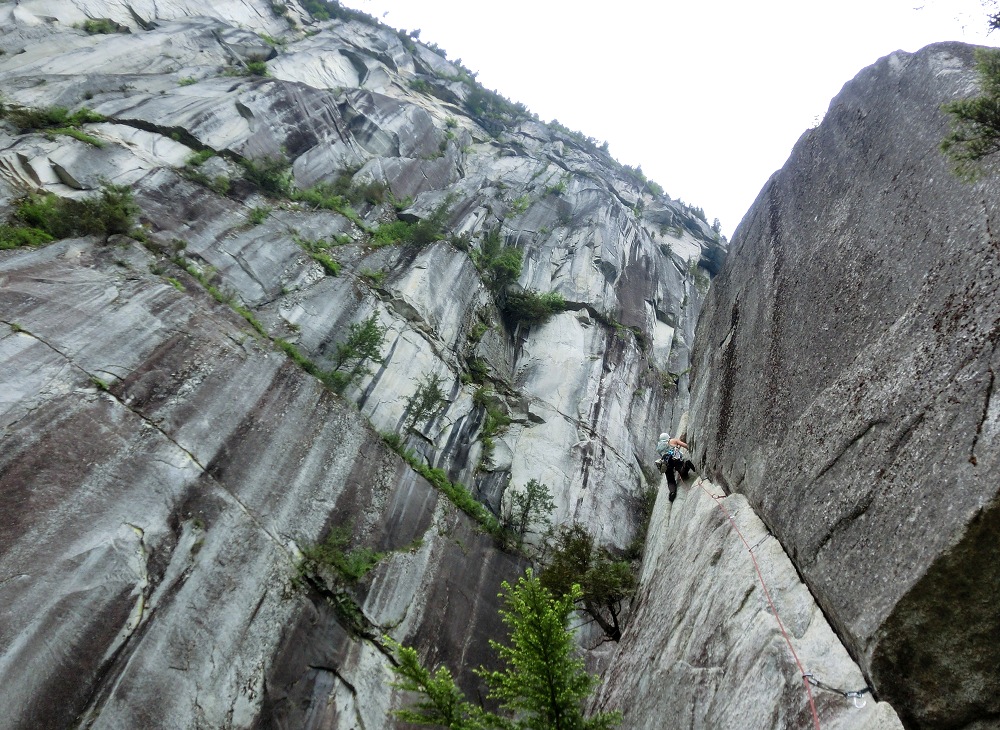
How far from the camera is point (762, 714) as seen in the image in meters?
5.58

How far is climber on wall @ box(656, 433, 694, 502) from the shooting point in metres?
12.4

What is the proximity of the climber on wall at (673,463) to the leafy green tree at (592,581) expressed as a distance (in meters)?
2.60

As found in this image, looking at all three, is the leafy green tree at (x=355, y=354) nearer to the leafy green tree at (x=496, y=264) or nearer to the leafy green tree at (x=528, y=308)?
the leafy green tree at (x=496, y=264)

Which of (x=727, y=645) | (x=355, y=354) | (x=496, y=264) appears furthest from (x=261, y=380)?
(x=496, y=264)

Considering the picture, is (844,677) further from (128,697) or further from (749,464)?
(128,697)

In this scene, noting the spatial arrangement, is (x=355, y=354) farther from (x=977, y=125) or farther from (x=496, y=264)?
(x=977, y=125)

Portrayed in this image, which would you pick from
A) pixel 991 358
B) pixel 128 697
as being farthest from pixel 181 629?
pixel 991 358

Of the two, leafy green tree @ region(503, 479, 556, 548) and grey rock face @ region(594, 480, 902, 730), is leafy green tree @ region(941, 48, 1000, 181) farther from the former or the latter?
leafy green tree @ region(503, 479, 556, 548)

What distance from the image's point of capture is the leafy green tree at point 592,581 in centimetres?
1357

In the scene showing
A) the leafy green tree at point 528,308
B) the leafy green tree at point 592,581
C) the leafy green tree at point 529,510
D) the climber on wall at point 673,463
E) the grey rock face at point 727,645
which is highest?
the leafy green tree at point 528,308

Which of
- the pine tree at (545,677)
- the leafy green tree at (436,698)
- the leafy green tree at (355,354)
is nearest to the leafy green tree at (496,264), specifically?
the leafy green tree at (355,354)

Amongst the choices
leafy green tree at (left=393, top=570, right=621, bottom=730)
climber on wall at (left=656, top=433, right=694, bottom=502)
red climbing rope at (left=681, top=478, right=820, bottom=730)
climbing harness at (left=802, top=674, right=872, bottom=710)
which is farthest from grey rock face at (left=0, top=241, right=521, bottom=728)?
climbing harness at (left=802, top=674, right=872, bottom=710)

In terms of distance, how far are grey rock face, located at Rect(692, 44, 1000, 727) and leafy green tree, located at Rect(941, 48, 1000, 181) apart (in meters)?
0.26

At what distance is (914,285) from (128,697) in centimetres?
1245
